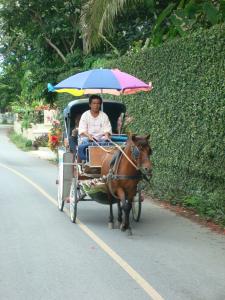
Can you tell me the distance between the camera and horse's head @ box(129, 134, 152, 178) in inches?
386

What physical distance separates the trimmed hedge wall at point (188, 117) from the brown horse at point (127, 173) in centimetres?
178

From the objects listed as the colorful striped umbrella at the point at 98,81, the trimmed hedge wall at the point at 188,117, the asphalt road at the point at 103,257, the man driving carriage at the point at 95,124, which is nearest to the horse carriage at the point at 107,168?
the man driving carriage at the point at 95,124

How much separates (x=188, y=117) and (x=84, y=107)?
2284 mm

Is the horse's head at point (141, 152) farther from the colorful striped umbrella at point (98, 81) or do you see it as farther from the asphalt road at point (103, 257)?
the colorful striped umbrella at point (98, 81)

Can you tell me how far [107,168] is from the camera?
10.8 meters

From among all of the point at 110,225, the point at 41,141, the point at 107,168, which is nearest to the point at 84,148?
the point at 107,168

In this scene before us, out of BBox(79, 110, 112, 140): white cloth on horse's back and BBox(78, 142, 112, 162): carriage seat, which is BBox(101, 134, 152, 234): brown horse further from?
BBox(79, 110, 112, 140): white cloth on horse's back

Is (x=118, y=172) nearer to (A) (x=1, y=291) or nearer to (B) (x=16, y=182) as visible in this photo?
(A) (x=1, y=291)

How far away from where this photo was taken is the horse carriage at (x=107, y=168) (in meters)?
10.1

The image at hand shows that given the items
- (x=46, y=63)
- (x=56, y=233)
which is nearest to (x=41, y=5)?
(x=46, y=63)

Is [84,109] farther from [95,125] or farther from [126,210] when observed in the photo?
[126,210]

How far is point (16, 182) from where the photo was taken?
62.0 ft

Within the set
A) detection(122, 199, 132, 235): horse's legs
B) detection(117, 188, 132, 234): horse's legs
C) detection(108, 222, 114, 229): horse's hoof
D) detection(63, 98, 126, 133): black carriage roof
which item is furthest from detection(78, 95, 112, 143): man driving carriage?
A: detection(122, 199, 132, 235): horse's legs

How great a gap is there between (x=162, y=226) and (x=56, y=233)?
206 cm
